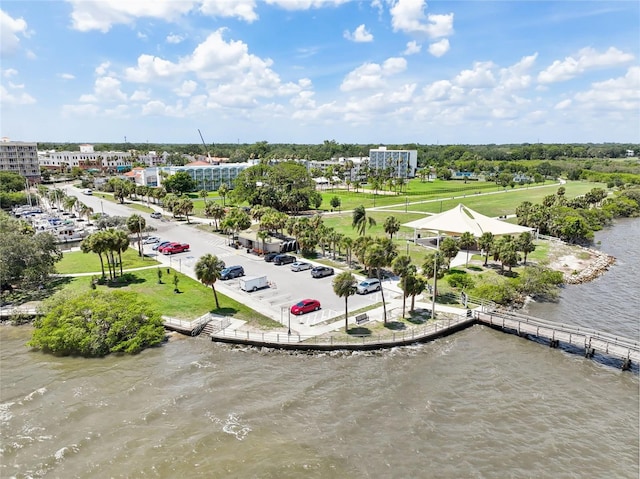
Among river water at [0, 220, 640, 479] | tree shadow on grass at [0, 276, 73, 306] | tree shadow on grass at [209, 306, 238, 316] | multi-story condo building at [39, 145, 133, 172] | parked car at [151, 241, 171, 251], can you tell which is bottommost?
river water at [0, 220, 640, 479]

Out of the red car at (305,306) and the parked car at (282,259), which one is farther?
the parked car at (282,259)

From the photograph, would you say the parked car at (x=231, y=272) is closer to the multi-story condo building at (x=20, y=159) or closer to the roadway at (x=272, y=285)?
the roadway at (x=272, y=285)

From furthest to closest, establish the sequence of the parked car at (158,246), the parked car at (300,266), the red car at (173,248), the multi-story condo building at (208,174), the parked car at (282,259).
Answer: the multi-story condo building at (208,174) < the parked car at (158,246) < the red car at (173,248) < the parked car at (282,259) < the parked car at (300,266)

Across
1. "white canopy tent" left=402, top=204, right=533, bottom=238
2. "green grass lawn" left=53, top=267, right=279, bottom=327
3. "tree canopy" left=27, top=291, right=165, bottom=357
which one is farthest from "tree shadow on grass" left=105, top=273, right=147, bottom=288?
"white canopy tent" left=402, top=204, right=533, bottom=238

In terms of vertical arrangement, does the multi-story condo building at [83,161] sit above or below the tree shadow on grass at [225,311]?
above

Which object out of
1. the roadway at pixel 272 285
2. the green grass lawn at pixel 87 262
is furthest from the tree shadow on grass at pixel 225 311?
the green grass lawn at pixel 87 262

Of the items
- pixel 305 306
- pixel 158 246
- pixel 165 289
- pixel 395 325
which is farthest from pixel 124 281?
pixel 395 325

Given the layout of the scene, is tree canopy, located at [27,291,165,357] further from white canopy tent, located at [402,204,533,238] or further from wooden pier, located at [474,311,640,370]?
white canopy tent, located at [402,204,533,238]

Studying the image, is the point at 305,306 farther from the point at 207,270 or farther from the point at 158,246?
the point at 158,246
